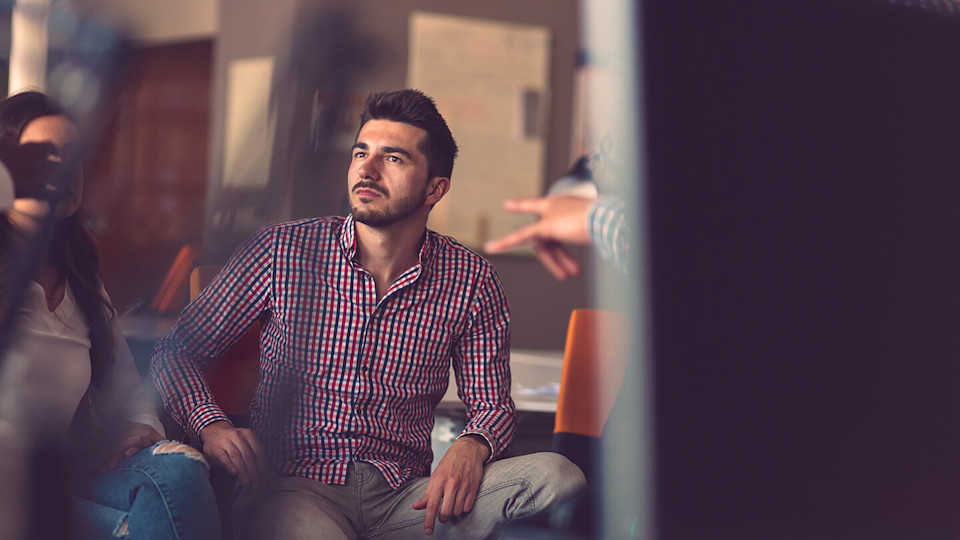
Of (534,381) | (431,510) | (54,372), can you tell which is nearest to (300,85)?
(54,372)

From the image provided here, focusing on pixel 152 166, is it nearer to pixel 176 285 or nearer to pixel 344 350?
pixel 176 285

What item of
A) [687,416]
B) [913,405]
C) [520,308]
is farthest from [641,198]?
[520,308]

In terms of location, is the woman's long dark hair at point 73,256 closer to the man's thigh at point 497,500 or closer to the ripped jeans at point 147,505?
the ripped jeans at point 147,505

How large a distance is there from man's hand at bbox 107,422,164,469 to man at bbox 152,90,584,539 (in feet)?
0.14

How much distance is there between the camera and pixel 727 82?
0.52 meters

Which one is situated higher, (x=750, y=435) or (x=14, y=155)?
(x=14, y=155)

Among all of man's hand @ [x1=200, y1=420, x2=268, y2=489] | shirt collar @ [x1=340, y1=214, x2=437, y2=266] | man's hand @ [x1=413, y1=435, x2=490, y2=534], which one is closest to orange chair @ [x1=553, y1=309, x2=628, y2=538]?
man's hand @ [x1=413, y1=435, x2=490, y2=534]

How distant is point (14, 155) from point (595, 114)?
509mm

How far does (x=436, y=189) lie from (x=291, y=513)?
37 centimetres

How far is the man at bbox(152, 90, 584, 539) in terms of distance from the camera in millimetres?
784

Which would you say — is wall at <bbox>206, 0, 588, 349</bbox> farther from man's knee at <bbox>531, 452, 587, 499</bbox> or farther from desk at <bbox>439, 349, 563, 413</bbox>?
desk at <bbox>439, 349, 563, 413</bbox>

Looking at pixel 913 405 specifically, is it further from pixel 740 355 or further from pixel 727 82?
pixel 727 82

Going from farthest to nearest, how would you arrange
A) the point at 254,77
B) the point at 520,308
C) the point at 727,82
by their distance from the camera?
the point at 520,308, the point at 254,77, the point at 727,82

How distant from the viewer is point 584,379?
3.55 ft
